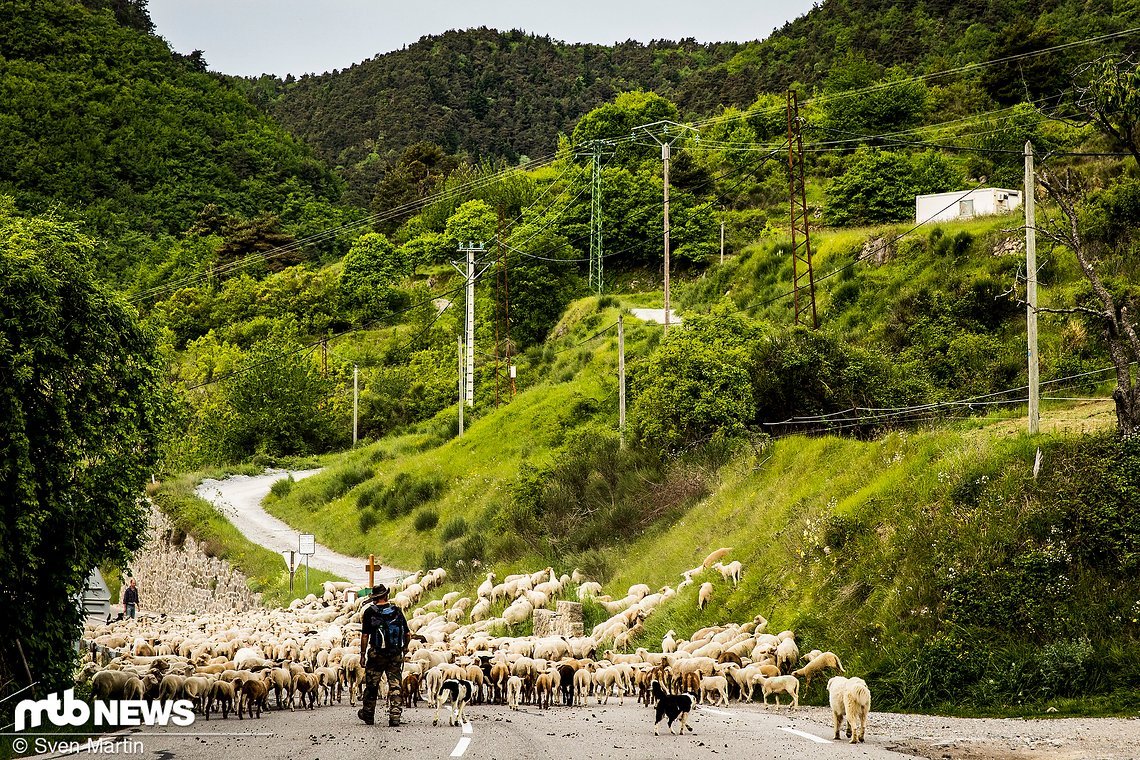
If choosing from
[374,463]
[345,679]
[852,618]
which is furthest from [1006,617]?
[374,463]

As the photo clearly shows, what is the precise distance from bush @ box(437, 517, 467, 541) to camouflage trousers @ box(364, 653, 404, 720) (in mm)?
28885

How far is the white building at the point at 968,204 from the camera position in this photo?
52.5m

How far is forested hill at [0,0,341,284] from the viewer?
125750 mm

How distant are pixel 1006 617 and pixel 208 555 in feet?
132

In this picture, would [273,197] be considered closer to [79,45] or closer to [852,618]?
[79,45]

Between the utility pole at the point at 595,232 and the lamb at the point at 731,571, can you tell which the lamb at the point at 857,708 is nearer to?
the lamb at the point at 731,571

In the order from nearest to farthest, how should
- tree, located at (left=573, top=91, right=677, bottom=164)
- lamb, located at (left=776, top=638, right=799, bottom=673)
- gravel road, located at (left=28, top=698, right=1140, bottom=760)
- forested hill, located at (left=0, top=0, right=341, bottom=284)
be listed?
1. gravel road, located at (left=28, top=698, right=1140, bottom=760)
2. lamb, located at (left=776, top=638, right=799, bottom=673)
3. tree, located at (left=573, top=91, right=677, bottom=164)
4. forested hill, located at (left=0, top=0, right=341, bottom=284)

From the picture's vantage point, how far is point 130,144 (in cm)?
13562

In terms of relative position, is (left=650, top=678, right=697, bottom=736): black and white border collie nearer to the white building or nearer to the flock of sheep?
the flock of sheep

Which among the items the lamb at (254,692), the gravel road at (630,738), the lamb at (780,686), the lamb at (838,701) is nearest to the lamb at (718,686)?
the lamb at (780,686)

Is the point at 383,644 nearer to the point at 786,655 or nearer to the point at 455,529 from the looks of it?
the point at 786,655

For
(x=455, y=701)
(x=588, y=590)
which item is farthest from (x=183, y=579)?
(x=455, y=701)

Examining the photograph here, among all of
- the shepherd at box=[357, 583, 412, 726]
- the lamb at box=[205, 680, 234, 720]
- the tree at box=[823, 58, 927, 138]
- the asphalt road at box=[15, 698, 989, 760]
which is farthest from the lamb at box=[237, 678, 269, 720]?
the tree at box=[823, 58, 927, 138]

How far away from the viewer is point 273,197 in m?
140
